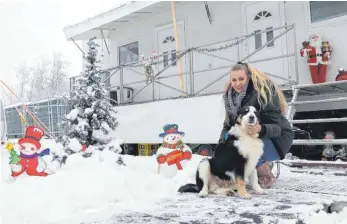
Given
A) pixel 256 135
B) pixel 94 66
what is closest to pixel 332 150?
pixel 256 135

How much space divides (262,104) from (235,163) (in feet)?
2.11

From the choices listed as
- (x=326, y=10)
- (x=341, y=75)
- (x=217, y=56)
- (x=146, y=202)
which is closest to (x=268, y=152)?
(x=146, y=202)

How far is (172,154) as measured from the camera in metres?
4.63

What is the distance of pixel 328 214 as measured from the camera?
8.13 feet

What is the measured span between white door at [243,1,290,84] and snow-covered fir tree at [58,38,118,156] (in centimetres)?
342

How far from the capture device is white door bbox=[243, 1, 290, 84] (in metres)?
7.02

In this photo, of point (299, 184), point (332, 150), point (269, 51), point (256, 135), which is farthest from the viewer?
point (269, 51)

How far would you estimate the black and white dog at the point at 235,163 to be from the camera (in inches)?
114

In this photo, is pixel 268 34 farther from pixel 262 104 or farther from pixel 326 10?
pixel 262 104

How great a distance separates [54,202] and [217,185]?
4.85 ft

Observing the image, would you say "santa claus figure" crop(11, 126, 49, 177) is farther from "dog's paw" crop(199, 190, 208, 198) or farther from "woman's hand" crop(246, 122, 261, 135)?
"woman's hand" crop(246, 122, 261, 135)

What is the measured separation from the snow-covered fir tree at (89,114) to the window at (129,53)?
11.5 ft

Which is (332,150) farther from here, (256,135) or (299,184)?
(256,135)

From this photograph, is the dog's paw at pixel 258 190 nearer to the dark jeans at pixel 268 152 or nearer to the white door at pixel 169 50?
the dark jeans at pixel 268 152
